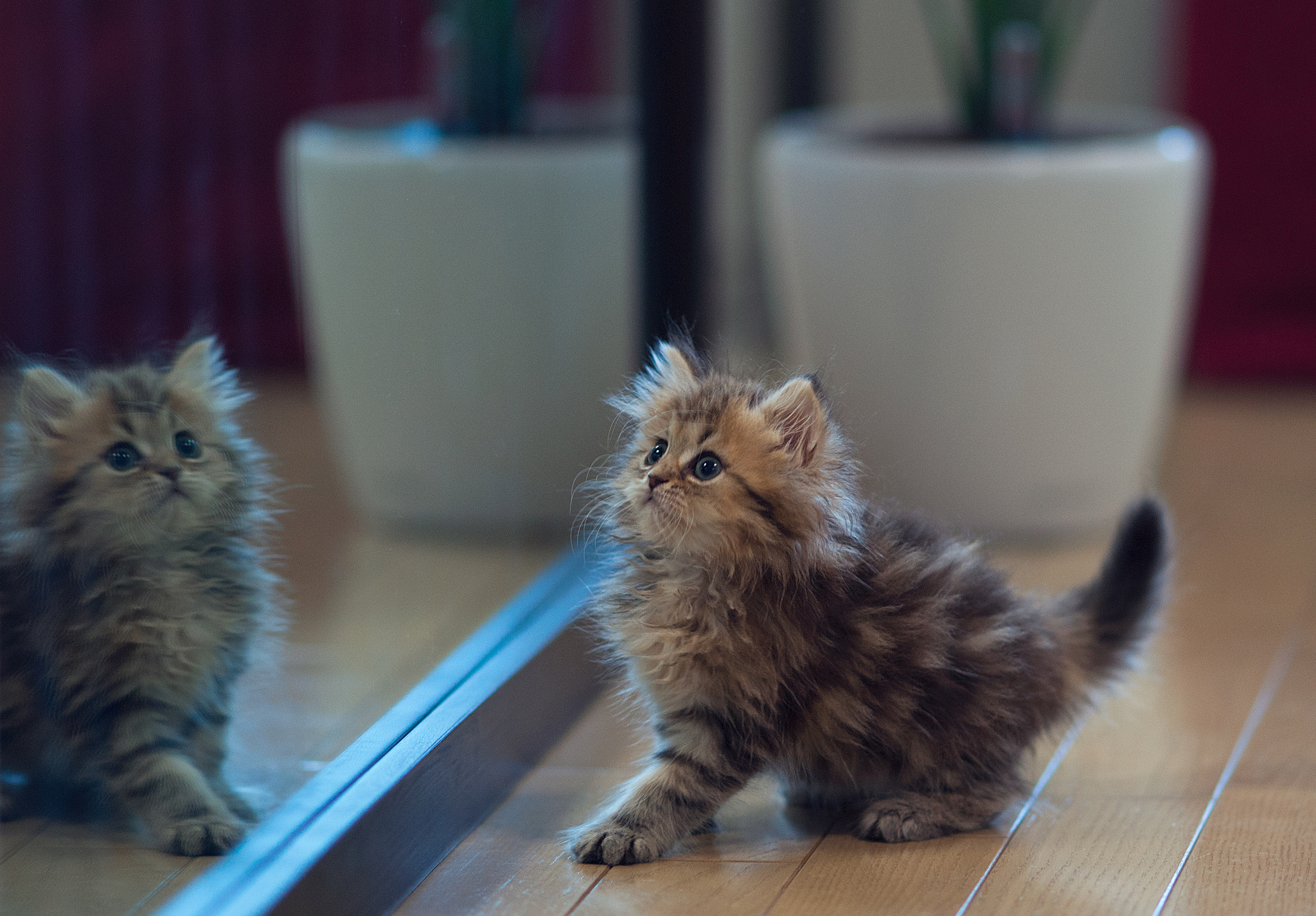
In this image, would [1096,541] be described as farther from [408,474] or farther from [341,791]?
[341,791]

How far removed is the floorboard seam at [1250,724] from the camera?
1.12 metres

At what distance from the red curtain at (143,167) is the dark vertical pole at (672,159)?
45cm

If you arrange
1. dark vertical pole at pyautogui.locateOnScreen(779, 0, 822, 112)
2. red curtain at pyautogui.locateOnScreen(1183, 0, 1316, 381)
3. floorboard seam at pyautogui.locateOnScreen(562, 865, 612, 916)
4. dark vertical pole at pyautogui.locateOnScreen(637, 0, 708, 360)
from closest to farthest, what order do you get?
floorboard seam at pyautogui.locateOnScreen(562, 865, 612, 916), dark vertical pole at pyautogui.locateOnScreen(637, 0, 708, 360), red curtain at pyautogui.locateOnScreen(1183, 0, 1316, 381), dark vertical pole at pyautogui.locateOnScreen(779, 0, 822, 112)

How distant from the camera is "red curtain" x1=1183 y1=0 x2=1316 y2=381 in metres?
2.57

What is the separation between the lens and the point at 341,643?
1.38m

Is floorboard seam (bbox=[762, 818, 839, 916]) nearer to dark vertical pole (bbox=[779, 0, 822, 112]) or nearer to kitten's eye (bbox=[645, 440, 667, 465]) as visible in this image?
kitten's eye (bbox=[645, 440, 667, 465])

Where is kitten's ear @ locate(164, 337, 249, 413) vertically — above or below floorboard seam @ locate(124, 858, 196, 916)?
above

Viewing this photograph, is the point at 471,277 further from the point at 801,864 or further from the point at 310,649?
the point at 801,864

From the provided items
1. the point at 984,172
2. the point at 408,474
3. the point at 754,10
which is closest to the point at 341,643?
the point at 408,474

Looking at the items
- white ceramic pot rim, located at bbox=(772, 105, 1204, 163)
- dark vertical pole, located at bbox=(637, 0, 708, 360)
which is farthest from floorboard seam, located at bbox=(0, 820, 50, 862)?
white ceramic pot rim, located at bbox=(772, 105, 1204, 163)

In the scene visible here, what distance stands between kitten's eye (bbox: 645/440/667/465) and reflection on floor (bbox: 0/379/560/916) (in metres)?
0.28

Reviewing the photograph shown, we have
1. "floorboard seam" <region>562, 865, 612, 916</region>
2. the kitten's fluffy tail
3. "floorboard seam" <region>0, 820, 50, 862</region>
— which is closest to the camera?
"floorboard seam" <region>0, 820, 50, 862</region>

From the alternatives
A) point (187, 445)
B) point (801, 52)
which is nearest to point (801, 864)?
point (187, 445)

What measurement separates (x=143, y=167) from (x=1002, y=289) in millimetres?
1077
